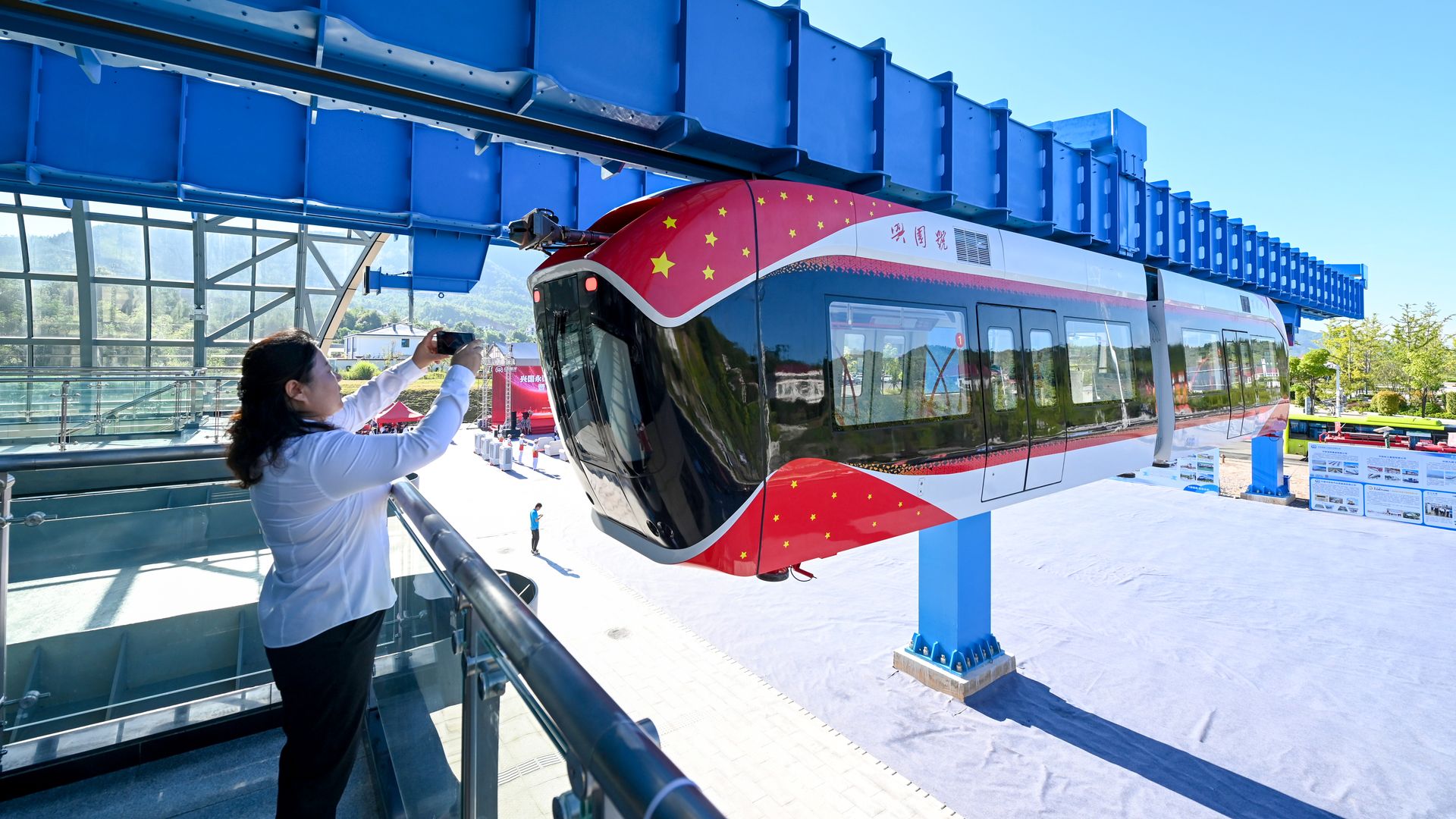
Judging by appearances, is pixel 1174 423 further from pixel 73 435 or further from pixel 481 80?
pixel 73 435

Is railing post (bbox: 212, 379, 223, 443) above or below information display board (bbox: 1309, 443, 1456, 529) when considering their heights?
above

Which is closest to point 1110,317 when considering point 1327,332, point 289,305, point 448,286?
point 448,286

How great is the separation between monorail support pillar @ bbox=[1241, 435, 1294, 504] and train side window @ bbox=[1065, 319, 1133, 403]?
22.0 metres

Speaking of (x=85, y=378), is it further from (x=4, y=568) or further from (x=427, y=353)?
(x=427, y=353)

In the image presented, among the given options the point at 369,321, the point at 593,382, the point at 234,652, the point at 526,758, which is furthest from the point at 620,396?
the point at 369,321

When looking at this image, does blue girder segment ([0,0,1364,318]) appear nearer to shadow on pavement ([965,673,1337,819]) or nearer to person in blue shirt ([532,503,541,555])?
shadow on pavement ([965,673,1337,819])

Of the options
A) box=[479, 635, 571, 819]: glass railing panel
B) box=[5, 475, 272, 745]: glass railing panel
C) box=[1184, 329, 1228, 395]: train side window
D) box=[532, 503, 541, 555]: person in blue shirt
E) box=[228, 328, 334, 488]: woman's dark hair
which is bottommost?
box=[532, 503, 541, 555]: person in blue shirt

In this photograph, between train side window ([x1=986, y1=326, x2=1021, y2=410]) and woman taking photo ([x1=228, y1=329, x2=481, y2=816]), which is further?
train side window ([x1=986, y1=326, x2=1021, y2=410])

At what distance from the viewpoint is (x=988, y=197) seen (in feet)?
22.4

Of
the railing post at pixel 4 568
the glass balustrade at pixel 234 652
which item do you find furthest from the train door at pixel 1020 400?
the railing post at pixel 4 568

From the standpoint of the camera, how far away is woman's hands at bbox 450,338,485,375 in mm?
2816

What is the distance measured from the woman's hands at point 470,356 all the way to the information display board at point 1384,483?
28685 millimetres

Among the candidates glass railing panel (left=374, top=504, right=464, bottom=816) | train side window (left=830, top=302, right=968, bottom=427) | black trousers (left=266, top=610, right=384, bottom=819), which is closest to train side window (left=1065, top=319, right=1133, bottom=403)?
train side window (left=830, top=302, right=968, bottom=427)

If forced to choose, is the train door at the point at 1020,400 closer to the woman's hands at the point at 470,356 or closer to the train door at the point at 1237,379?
the woman's hands at the point at 470,356
